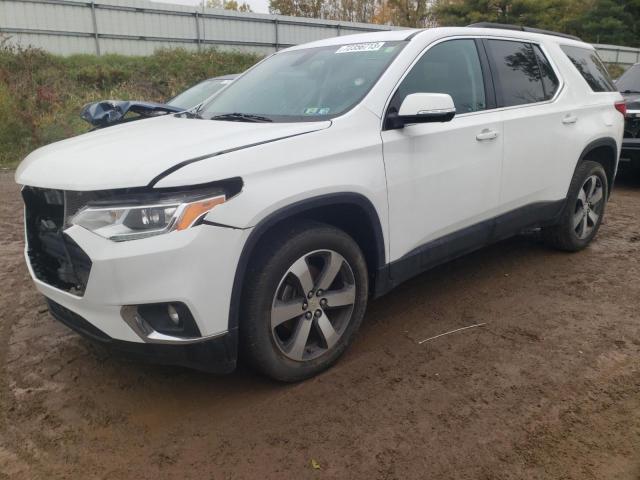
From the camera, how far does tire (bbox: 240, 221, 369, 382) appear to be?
2518 mm

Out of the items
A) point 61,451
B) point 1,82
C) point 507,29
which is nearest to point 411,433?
point 61,451

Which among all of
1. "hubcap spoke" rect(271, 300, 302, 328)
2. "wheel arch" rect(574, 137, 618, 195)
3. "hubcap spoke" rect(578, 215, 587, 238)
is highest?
"wheel arch" rect(574, 137, 618, 195)

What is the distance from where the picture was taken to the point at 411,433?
2.41m

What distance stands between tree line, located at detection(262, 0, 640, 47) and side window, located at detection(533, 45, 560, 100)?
25.8 meters

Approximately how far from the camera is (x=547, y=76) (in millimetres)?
4223

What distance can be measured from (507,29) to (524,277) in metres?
1.93

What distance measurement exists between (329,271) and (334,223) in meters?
0.31

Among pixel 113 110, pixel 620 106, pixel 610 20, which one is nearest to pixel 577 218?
pixel 620 106

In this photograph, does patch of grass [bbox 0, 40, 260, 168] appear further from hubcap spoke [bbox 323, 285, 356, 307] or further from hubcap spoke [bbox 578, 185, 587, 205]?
hubcap spoke [bbox 578, 185, 587, 205]

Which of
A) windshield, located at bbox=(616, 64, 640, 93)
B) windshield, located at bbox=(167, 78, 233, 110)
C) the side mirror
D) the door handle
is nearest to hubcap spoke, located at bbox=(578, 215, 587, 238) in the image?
the door handle

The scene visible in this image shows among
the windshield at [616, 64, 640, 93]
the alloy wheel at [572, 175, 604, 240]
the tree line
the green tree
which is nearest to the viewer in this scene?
the alloy wheel at [572, 175, 604, 240]

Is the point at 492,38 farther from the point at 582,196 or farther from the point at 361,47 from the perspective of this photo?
the point at 582,196

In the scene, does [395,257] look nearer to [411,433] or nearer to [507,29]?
[411,433]

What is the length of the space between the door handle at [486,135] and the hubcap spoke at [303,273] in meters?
1.56
